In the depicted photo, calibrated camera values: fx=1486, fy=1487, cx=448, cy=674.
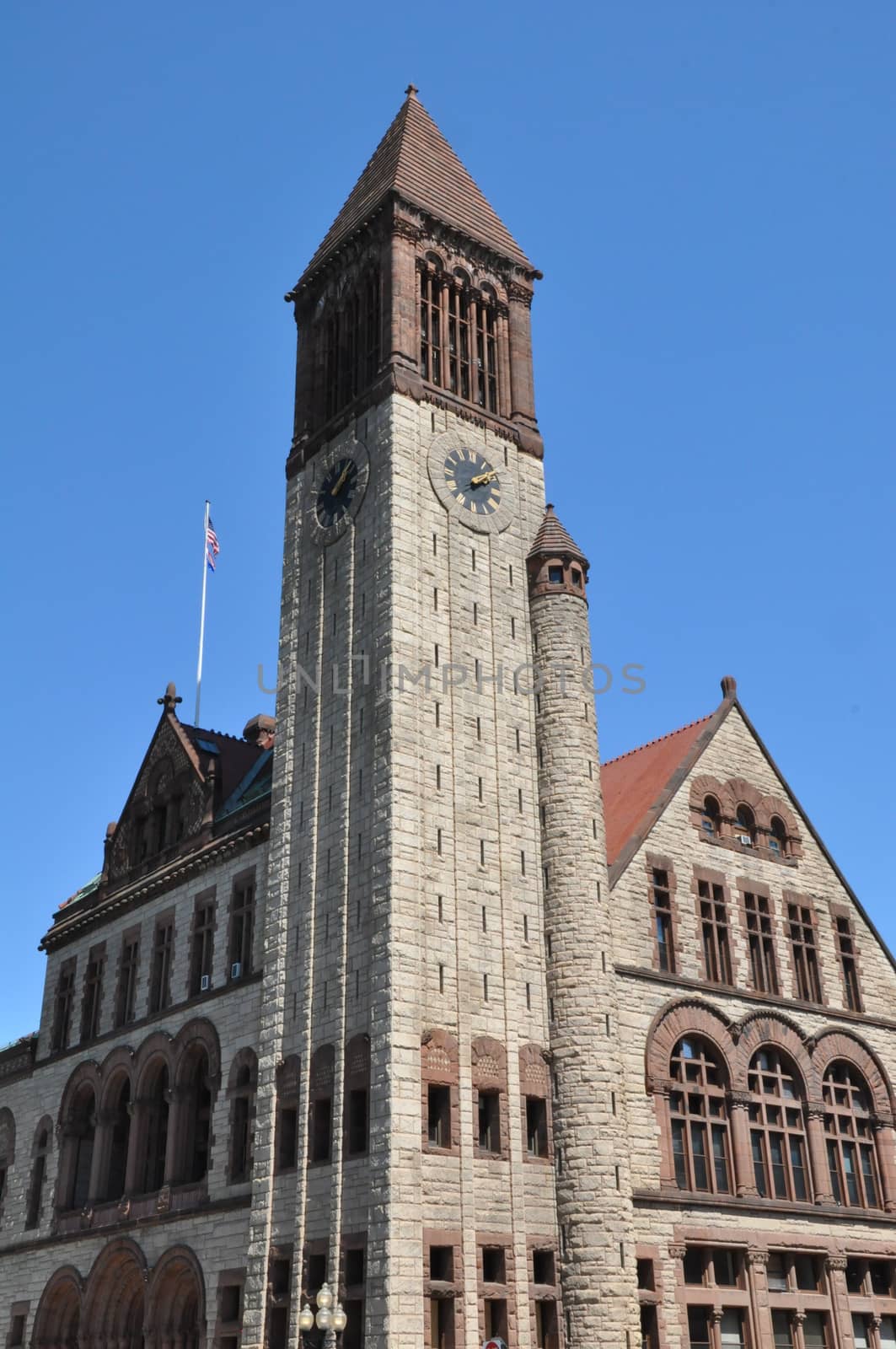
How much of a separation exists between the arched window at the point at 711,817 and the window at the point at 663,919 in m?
2.90

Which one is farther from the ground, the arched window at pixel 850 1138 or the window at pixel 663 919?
the window at pixel 663 919

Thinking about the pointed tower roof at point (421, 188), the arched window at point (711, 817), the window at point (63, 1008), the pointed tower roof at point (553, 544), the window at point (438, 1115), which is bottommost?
the window at point (438, 1115)

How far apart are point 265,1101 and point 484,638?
568 inches

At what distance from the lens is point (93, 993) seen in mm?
53000

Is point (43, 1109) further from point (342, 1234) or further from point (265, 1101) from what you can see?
point (342, 1234)

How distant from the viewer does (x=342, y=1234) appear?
35.5 meters

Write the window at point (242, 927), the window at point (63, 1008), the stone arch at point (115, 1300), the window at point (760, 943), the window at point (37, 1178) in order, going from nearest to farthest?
the window at point (242, 927) → the window at point (760, 943) → the stone arch at point (115, 1300) → the window at point (37, 1178) → the window at point (63, 1008)

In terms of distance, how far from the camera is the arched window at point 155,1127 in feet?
152

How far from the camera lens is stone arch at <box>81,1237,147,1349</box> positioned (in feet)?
149

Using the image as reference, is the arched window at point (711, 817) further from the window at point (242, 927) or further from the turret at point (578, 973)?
the window at point (242, 927)

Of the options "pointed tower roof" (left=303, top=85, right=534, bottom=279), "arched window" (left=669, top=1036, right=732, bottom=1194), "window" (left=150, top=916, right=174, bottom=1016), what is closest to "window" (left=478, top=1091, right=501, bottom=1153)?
"arched window" (left=669, top=1036, right=732, bottom=1194)

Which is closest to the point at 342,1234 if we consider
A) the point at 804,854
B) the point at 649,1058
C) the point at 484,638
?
the point at 649,1058

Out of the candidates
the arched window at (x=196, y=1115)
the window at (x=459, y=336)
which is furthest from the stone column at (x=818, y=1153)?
the window at (x=459, y=336)

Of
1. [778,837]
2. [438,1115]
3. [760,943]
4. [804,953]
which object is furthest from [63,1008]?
[804,953]
